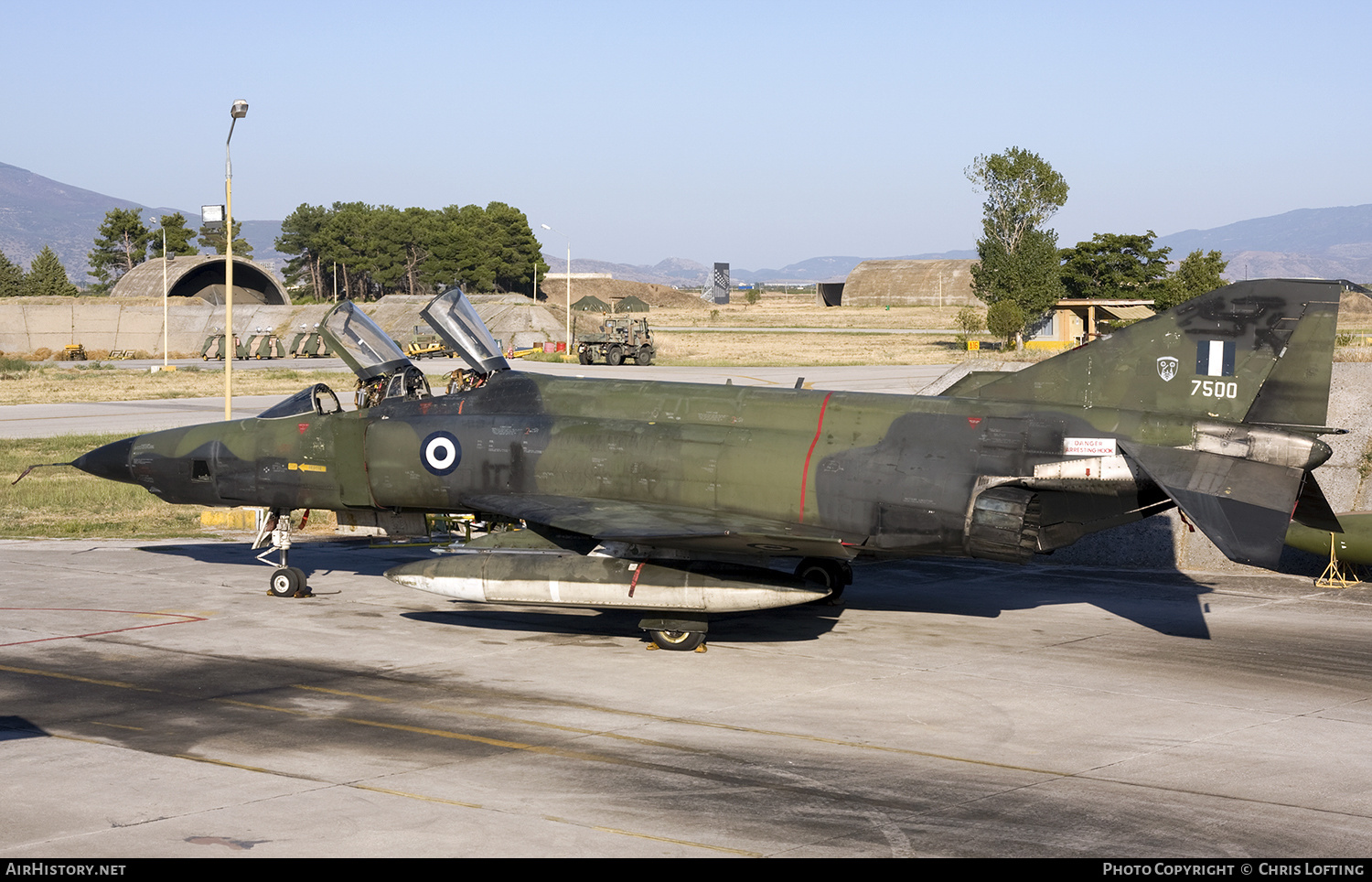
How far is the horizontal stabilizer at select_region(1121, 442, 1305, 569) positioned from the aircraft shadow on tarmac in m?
2.67

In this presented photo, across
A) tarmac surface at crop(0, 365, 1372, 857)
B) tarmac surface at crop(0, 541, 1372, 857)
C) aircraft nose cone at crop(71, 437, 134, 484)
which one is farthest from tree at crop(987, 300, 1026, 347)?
aircraft nose cone at crop(71, 437, 134, 484)

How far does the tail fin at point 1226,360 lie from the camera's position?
43.0 feet

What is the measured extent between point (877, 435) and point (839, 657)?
8.74 feet

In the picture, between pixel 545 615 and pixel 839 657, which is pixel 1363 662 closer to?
pixel 839 657

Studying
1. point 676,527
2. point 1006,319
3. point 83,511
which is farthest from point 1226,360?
point 1006,319

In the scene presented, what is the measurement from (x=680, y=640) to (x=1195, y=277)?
50.9 metres

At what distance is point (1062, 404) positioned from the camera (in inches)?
541

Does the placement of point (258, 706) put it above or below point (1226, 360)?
below

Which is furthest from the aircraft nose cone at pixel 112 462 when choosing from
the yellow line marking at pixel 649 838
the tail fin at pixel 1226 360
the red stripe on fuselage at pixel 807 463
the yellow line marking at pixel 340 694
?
the tail fin at pixel 1226 360

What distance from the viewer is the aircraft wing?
41.7ft

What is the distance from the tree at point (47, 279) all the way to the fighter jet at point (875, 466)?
112 meters

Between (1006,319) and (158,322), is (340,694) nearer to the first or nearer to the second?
(1006,319)

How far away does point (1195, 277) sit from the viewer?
5656 cm

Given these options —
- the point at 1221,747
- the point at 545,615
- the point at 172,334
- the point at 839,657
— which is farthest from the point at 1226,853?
the point at 172,334
